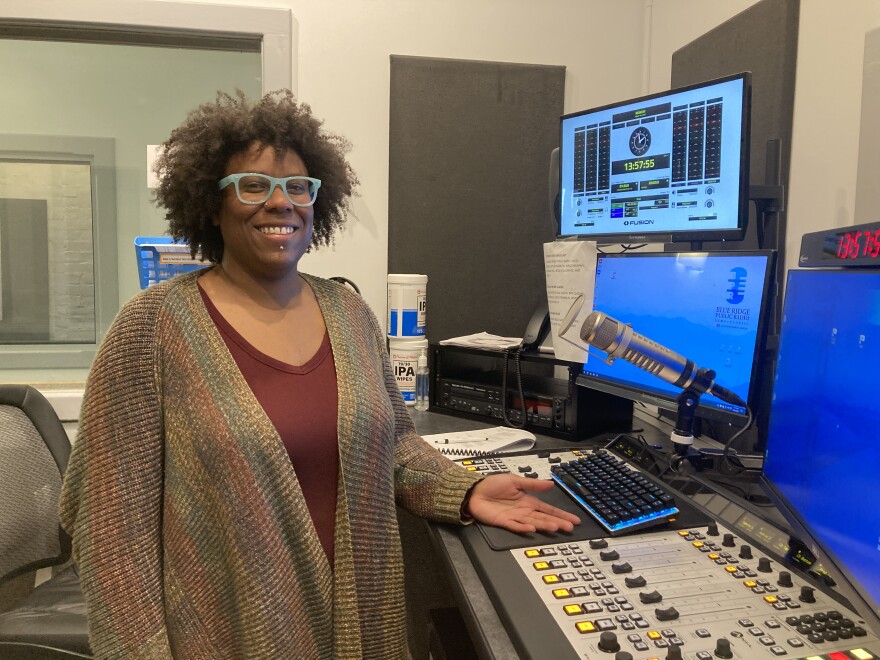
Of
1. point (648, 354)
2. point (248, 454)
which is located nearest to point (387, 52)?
point (648, 354)

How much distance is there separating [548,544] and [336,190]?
832mm

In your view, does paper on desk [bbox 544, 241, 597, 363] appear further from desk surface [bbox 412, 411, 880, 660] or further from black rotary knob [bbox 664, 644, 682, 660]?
black rotary knob [bbox 664, 644, 682, 660]

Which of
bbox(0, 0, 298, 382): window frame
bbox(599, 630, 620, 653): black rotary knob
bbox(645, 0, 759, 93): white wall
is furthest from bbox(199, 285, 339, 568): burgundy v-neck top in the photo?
bbox(645, 0, 759, 93): white wall

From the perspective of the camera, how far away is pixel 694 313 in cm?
137

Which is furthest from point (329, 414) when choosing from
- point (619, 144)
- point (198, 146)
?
point (619, 144)

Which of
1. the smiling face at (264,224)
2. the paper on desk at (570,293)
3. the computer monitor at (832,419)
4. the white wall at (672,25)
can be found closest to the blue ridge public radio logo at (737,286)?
the computer monitor at (832,419)

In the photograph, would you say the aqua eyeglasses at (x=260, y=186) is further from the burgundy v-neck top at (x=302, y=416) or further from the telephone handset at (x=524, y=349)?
the telephone handset at (x=524, y=349)

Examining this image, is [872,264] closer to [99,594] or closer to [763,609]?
[763,609]

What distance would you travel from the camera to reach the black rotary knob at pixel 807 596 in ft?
2.68

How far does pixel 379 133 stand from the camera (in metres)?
2.40

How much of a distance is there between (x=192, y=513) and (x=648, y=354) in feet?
2.85

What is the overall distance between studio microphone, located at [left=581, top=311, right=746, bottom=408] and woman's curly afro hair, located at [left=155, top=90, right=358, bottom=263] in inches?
24.7

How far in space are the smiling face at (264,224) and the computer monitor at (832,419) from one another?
0.84m

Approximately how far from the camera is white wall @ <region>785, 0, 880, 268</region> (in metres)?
1.47
